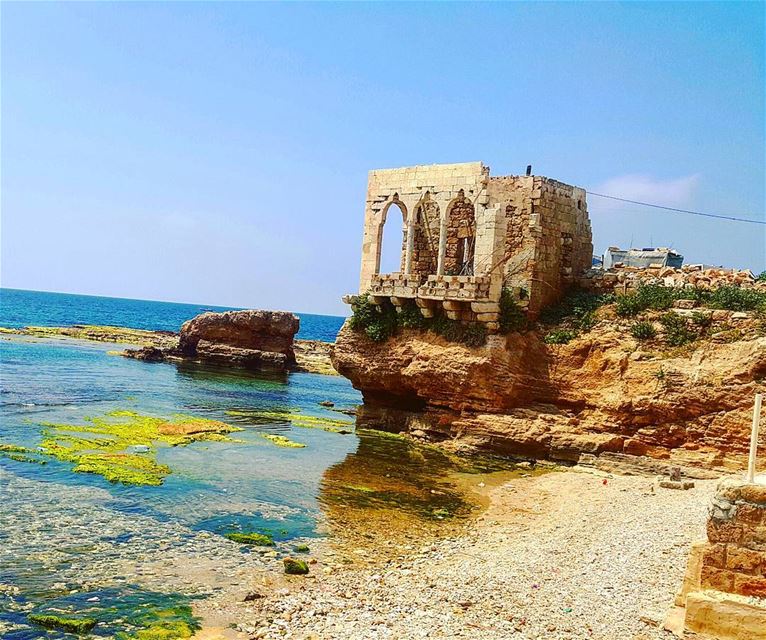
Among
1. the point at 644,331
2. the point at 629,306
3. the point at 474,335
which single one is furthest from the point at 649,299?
the point at 474,335

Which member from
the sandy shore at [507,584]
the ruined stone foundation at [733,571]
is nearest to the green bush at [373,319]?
the sandy shore at [507,584]

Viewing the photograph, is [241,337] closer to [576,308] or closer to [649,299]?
[576,308]

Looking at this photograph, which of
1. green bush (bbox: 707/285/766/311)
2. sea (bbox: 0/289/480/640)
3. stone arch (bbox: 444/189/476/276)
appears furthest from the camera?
stone arch (bbox: 444/189/476/276)

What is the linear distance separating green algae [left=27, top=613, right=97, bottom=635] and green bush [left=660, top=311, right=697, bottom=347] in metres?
15.6

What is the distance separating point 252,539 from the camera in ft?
38.7

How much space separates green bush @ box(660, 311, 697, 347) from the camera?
61.5 feet

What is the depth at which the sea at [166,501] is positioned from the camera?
9.11 metres

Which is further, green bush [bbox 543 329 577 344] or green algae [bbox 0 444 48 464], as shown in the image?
green bush [bbox 543 329 577 344]

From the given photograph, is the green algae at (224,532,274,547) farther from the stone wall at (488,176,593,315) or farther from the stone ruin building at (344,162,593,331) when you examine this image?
the stone wall at (488,176,593,315)

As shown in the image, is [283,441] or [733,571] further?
[283,441]

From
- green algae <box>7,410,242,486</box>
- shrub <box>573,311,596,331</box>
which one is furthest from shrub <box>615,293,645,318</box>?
green algae <box>7,410,242,486</box>

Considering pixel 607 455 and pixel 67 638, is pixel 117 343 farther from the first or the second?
pixel 67 638

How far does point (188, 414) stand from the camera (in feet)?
81.5

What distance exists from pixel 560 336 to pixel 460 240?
558 centimetres
